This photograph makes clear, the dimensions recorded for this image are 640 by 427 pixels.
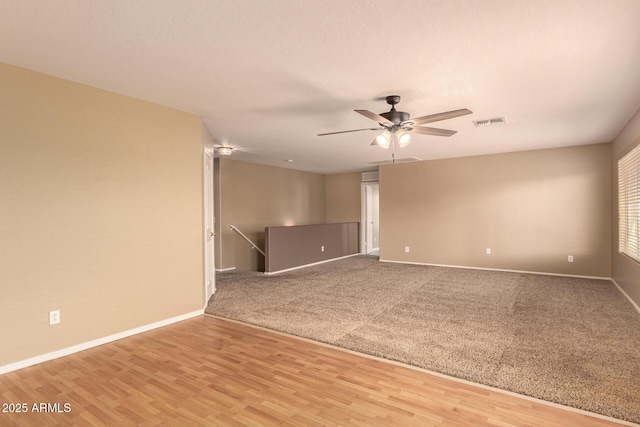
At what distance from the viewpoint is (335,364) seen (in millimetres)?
2682

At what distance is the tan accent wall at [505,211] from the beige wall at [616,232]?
0.30 meters

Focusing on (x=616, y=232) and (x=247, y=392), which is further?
(x=616, y=232)

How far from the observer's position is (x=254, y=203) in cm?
770

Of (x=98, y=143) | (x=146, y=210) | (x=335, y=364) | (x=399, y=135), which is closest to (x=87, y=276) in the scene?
(x=146, y=210)

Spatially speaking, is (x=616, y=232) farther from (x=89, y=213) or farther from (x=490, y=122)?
(x=89, y=213)

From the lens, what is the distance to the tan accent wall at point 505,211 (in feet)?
19.2

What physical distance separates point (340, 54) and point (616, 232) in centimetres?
564

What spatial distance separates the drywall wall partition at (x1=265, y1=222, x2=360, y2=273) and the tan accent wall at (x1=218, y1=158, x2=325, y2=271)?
34.1 inches

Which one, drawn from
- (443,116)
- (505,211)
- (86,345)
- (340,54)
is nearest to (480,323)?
(443,116)

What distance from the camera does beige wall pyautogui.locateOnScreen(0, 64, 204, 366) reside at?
2650 millimetres

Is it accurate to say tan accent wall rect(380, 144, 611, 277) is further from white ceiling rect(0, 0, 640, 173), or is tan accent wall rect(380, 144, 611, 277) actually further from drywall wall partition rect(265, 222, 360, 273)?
white ceiling rect(0, 0, 640, 173)

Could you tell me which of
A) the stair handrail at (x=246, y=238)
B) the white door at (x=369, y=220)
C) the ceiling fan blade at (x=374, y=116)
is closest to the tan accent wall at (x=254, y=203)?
→ the stair handrail at (x=246, y=238)

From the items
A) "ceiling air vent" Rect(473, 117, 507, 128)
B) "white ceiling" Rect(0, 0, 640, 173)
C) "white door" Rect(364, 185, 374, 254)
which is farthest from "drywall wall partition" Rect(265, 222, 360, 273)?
"ceiling air vent" Rect(473, 117, 507, 128)

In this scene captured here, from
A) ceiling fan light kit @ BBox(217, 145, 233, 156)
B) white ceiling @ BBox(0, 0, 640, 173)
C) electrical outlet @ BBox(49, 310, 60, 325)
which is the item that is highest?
white ceiling @ BBox(0, 0, 640, 173)
